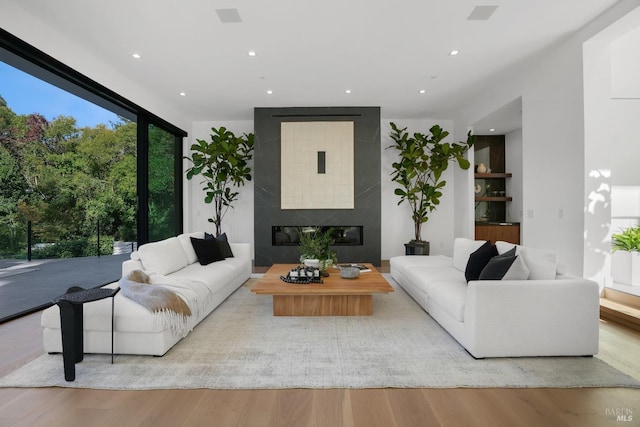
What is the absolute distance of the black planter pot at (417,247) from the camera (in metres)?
6.57

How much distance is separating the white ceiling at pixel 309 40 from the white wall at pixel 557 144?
234 millimetres

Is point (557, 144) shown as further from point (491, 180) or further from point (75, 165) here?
point (75, 165)

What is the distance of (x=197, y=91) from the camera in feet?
18.0

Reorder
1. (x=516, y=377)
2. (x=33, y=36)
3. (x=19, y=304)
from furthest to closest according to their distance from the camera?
(x=19, y=304) < (x=33, y=36) < (x=516, y=377)

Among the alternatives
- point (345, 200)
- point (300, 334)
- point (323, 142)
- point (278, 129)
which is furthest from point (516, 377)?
point (278, 129)

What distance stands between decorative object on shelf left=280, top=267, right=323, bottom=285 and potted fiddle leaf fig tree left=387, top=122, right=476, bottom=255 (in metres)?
3.50

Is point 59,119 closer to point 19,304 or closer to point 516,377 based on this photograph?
point 19,304

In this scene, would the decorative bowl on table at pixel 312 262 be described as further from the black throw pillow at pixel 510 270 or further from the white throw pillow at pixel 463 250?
the black throw pillow at pixel 510 270

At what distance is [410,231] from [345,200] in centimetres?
182

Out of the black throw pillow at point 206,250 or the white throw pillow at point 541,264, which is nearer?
the white throw pillow at point 541,264

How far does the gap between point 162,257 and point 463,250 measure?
3.49m

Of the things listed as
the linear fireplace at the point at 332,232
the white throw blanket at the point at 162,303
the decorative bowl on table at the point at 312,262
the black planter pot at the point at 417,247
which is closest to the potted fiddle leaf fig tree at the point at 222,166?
the linear fireplace at the point at 332,232

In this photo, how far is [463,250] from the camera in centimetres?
394

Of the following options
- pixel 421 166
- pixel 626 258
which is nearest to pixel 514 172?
pixel 421 166
